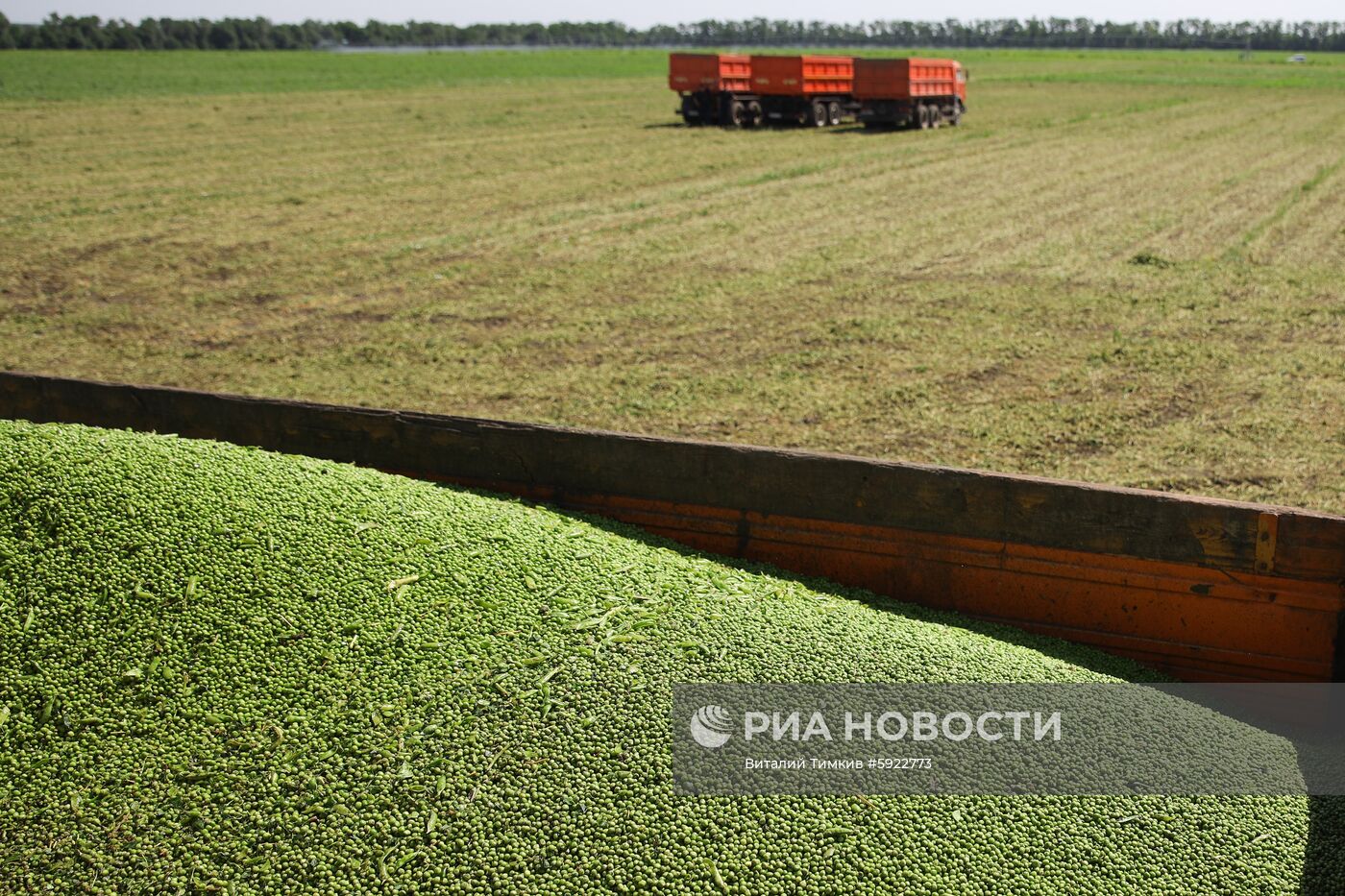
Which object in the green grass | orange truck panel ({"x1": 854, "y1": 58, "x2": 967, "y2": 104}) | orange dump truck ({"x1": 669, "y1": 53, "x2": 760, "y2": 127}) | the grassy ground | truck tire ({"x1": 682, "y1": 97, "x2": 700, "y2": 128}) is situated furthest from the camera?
truck tire ({"x1": 682, "y1": 97, "x2": 700, "y2": 128})

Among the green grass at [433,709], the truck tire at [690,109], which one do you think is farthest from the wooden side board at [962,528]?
the truck tire at [690,109]

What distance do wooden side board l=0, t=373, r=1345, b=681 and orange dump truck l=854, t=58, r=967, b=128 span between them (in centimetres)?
2442

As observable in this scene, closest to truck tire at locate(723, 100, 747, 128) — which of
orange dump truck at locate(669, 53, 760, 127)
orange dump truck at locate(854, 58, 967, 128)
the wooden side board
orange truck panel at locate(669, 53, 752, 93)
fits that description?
orange dump truck at locate(669, 53, 760, 127)

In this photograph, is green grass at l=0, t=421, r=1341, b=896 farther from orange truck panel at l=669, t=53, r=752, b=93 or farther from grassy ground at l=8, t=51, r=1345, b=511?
orange truck panel at l=669, t=53, r=752, b=93

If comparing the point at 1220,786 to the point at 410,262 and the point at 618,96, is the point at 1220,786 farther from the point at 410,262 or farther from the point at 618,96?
the point at 618,96

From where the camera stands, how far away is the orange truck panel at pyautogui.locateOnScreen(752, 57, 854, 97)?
2788 centimetres

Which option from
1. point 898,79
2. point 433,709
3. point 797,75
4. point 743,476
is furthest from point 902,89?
point 433,709

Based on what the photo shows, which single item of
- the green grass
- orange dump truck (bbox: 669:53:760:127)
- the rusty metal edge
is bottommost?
the green grass

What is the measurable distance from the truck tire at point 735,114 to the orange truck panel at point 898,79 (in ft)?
8.66

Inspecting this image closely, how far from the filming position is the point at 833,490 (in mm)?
4117

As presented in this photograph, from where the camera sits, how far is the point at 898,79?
27.3 m

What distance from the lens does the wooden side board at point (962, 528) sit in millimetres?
3645

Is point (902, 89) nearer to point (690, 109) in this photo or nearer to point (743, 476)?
point (690, 109)

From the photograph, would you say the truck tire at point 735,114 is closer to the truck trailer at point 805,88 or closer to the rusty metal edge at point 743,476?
the truck trailer at point 805,88
